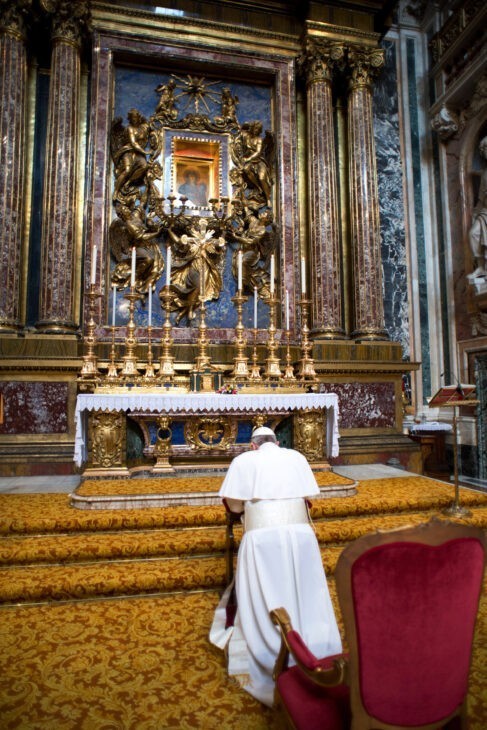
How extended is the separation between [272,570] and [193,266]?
6362 millimetres

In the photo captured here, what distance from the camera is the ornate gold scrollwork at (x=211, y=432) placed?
6.33 metres

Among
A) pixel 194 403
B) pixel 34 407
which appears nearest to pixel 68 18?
pixel 34 407

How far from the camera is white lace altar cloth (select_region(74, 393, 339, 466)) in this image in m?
5.75

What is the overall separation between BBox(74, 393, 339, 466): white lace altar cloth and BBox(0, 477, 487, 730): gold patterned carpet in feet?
2.77

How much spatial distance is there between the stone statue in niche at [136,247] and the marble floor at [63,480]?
10.9 ft

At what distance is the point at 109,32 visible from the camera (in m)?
8.30

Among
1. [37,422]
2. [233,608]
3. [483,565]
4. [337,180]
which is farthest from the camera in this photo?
[337,180]

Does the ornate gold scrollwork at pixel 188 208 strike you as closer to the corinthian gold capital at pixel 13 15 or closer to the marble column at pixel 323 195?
the marble column at pixel 323 195

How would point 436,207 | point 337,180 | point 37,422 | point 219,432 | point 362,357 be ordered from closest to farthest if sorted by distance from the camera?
1. point 219,432
2. point 37,422
3. point 362,357
4. point 337,180
5. point 436,207

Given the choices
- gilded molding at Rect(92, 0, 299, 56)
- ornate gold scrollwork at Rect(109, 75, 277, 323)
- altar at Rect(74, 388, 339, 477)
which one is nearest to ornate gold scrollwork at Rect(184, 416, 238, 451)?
altar at Rect(74, 388, 339, 477)

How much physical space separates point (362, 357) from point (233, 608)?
5.50 m

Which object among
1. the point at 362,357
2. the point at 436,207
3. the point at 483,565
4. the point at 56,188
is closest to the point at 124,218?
the point at 56,188

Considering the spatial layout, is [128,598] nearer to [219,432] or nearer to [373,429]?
[219,432]

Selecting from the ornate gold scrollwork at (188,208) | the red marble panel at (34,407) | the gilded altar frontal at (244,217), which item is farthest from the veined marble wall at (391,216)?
the red marble panel at (34,407)
